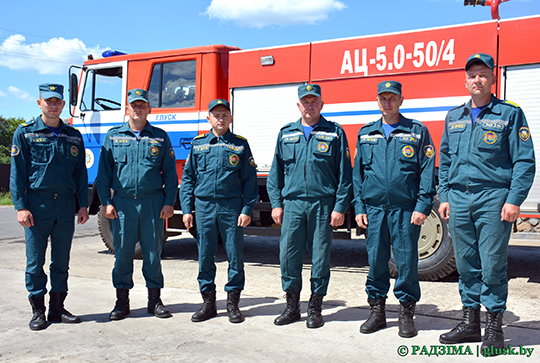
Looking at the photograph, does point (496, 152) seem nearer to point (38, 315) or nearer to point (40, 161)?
point (40, 161)

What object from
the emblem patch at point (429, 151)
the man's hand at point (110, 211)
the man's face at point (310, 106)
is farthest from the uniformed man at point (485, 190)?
the man's hand at point (110, 211)

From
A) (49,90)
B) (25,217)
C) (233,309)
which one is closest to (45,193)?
(25,217)

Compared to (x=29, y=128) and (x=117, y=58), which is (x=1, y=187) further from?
(x=29, y=128)

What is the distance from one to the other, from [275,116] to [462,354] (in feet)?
12.3

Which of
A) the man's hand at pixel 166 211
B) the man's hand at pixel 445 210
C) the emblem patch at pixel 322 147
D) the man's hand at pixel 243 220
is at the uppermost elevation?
the emblem patch at pixel 322 147

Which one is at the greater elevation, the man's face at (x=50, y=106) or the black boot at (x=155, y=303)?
the man's face at (x=50, y=106)

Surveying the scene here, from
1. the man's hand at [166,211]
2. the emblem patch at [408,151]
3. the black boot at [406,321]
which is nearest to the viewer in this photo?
the black boot at [406,321]

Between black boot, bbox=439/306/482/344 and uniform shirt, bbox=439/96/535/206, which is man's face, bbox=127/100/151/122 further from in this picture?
black boot, bbox=439/306/482/344

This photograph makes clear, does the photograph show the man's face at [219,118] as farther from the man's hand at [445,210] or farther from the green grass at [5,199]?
the green grass at [5,199]

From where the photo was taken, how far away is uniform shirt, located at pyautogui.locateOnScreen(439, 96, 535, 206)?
125 inches

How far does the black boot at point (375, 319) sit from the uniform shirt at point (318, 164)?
762mm

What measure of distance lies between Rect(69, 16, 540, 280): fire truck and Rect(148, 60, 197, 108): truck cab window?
0.04ft

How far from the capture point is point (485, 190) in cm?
326

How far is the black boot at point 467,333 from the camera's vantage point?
3316 millimetres
